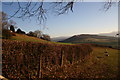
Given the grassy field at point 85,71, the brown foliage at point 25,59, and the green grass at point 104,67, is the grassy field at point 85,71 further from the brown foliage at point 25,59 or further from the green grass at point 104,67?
the brown foliage at point 25,59

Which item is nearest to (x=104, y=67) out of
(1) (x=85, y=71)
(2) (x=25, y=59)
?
(1) (x=85, y=71)

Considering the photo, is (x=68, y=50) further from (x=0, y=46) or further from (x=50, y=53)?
(x=0, y=46)

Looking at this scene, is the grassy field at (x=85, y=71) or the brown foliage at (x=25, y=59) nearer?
the brown foliage at (x=25, y=59)

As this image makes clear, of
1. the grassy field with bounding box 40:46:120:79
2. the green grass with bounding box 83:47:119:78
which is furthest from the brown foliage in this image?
the green grass with bounding box 83:47:119:78

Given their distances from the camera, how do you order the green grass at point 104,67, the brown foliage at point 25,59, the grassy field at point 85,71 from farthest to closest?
the green grass at point 104,67, the grassy field at point 85,71, the brown foliage at point 25,59

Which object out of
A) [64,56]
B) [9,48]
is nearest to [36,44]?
[9,48]

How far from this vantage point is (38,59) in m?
7.98

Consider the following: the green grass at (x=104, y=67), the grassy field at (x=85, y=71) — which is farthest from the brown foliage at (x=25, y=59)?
the green grass at (x=104, y=67)

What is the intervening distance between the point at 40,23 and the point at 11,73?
439 centimetres

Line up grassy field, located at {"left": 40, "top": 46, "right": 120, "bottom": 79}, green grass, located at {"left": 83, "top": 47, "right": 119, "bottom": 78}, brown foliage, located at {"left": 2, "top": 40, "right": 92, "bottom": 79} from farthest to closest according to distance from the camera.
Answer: green grass, located at {"left": 83, "top": 47, "right": 119, "bottom": 78} < grassy field, located at {"left": 40, "top": 46, "right": 120, "bottom": 79} < brown foliage, located at {"left": 2, "top": 40, "right": 92, "bottom": 79}

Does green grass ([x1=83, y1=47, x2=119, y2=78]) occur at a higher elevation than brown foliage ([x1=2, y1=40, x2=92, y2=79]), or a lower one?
lower

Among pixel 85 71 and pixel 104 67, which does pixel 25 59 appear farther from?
pixel 104 67

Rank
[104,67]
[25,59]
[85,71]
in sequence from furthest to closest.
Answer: [104,67]
[85,71]
[25,59]

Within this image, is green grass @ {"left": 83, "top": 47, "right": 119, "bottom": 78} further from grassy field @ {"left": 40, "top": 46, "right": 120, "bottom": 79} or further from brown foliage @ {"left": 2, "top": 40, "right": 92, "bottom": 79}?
brown foliage @ {"left": 2, "top": 40, "right": 92, "bottom": 79}
